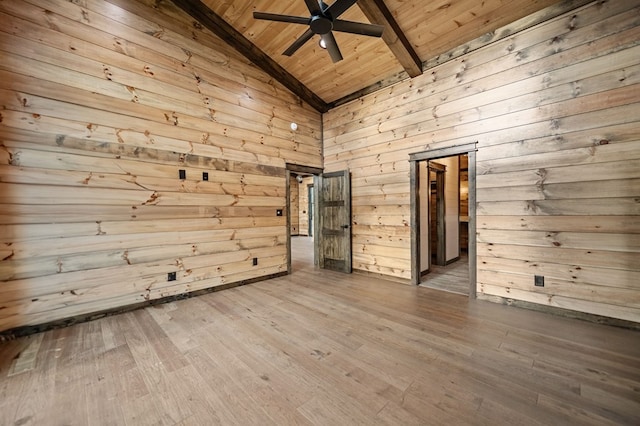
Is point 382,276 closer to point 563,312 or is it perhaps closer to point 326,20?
point 563,312

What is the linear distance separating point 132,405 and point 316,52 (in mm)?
4583

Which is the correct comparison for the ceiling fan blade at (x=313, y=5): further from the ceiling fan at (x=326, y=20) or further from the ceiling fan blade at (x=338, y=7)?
the ceiling fan blade at (x=338, y=7)

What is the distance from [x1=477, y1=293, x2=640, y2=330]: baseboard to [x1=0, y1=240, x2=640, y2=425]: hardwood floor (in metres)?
0.09

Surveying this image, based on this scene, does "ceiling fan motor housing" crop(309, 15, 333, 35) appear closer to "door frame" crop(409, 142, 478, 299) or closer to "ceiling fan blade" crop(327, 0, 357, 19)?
"ceiling fan blade" crop(327, 0, 357, 19)

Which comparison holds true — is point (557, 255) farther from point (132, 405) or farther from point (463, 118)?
point (132, 405)

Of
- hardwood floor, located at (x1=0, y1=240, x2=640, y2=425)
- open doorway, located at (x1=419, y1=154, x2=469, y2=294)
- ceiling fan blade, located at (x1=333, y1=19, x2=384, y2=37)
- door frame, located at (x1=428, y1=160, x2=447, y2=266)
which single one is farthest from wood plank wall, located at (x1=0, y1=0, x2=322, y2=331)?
door frame, located at (x1=428, y1=160, x2=447, y2=266)

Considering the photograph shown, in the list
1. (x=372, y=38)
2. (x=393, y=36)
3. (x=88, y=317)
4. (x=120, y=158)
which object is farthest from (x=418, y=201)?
(x=88, y=317)

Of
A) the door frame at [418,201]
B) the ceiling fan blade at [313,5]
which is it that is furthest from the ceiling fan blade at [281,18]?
the door frame at [418,201]

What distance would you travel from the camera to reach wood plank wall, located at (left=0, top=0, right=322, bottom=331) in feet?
8.09

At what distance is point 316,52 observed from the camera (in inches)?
154

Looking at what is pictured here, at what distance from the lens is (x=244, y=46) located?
3984 millimetres

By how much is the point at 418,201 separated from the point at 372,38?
249 cm

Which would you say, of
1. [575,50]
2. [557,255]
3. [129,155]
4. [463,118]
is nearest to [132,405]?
[129,155]

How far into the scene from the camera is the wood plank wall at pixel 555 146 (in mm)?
2457
